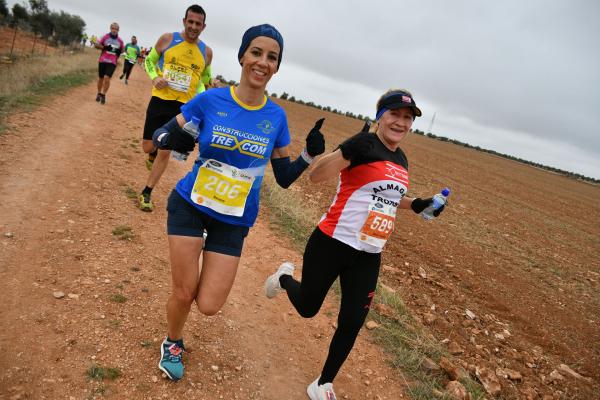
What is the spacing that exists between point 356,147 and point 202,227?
122cm

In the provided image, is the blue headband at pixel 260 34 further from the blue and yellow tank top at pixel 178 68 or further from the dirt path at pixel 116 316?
the blue and yellow tank top at pixel 178 68

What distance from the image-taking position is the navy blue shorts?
2684 millimetres

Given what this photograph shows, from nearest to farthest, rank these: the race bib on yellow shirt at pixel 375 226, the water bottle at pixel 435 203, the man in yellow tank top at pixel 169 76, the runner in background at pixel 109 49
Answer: the race bib on yellow shirt at pixel 375 226
the water bottle at pixel 435 203
the man in yellow tank top at pixel 169 76
the runner in background at pixel 109 49

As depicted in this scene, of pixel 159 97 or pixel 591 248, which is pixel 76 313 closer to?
pixel 159 97

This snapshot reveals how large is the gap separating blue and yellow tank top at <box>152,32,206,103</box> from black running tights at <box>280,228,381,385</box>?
3.41m

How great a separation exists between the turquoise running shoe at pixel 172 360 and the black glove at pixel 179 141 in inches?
56.4

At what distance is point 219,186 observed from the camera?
2721 millimetres

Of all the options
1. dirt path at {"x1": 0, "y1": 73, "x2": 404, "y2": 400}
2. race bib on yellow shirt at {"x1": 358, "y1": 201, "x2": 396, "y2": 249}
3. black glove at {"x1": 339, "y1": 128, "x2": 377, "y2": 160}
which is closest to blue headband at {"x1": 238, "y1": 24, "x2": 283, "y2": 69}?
black glove at {"x1": 339, "y1": 128, "x2": 377, "y2": 160}

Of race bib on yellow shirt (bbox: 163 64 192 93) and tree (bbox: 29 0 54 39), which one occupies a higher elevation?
tree (bbox: 29 0 54 39)

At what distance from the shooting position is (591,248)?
11984 millimetres

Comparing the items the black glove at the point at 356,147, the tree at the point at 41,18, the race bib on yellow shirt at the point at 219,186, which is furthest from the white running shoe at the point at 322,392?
the tree at the point at 41,18

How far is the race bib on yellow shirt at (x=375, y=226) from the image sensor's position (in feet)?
9.57

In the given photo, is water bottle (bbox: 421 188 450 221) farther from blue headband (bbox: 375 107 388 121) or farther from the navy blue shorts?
the navy blue shorts

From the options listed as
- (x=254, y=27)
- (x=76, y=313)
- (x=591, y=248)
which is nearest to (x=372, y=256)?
(x=254, y=27)
